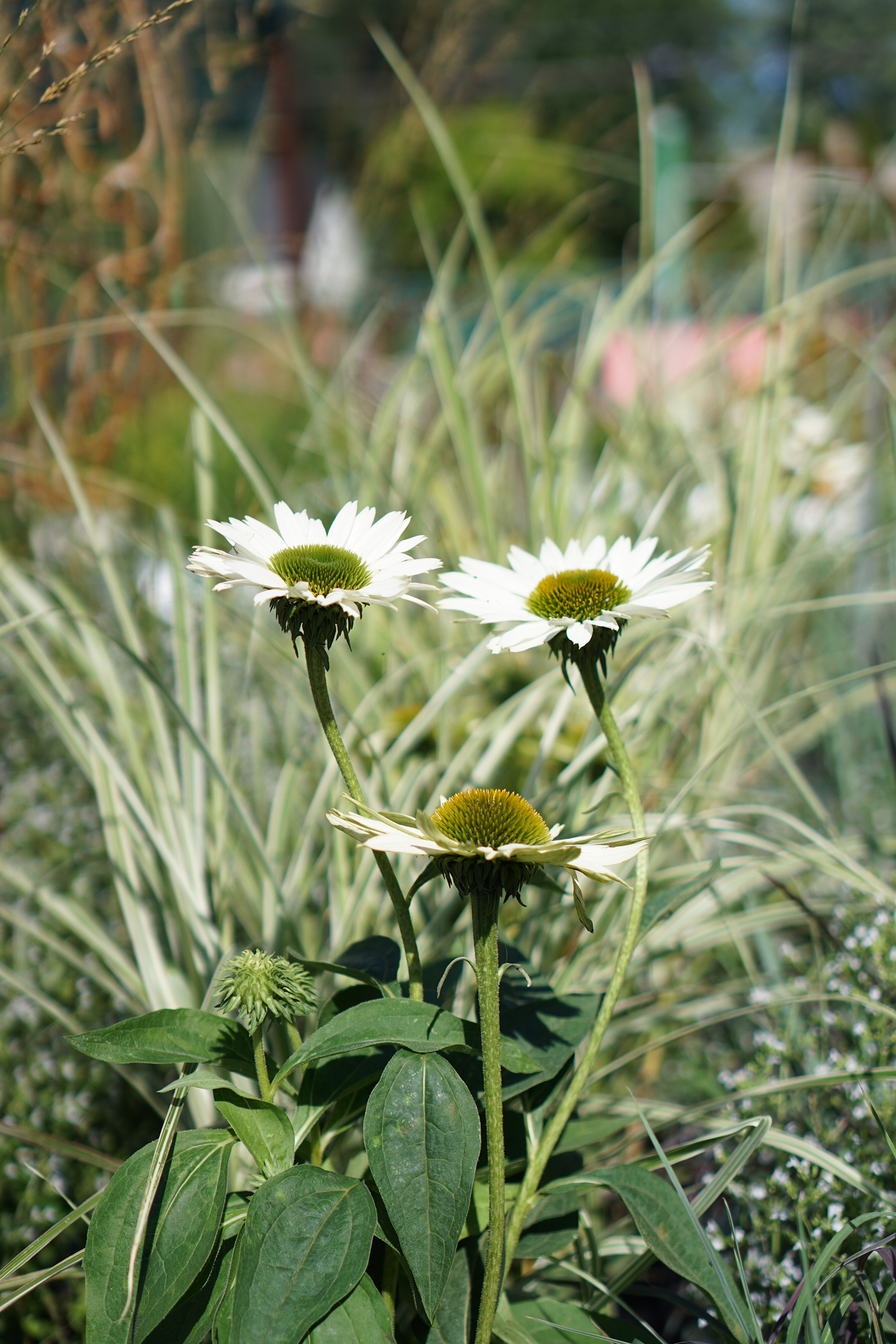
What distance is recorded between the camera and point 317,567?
0.44 meters

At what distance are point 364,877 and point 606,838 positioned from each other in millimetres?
305

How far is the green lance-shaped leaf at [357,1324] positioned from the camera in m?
0.39

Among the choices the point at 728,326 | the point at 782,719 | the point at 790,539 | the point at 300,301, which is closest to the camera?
the point at 782,719

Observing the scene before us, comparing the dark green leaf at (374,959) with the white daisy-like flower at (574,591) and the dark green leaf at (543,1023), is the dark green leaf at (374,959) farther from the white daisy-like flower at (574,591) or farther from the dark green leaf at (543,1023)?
the white daisy-like flower at (574,591)

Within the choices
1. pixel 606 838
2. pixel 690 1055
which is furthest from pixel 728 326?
pixel 606 838

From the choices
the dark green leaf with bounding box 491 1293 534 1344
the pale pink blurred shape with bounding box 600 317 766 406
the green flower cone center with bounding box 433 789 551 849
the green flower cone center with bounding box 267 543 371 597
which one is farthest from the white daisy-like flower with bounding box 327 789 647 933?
the pale pink blurred shape with bounding box 600 317 766 406

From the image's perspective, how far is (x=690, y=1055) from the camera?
918 millimetres

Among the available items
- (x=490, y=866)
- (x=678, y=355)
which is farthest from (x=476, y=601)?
(x=678, y=355)

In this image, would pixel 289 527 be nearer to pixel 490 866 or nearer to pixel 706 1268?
pixel 490 866

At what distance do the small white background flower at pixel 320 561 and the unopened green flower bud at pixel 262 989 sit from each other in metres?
0.17

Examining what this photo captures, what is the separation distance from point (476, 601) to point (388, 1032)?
222 millimetres

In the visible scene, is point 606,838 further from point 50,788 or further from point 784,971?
point 50,788

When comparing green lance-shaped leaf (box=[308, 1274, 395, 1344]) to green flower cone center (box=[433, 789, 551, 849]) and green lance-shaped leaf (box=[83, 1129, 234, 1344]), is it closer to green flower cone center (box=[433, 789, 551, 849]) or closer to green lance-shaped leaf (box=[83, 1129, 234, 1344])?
green lance-shaped leaf (box=[83, 1129, 234, 1344])

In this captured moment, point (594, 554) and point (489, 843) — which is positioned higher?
point (594, 554)
